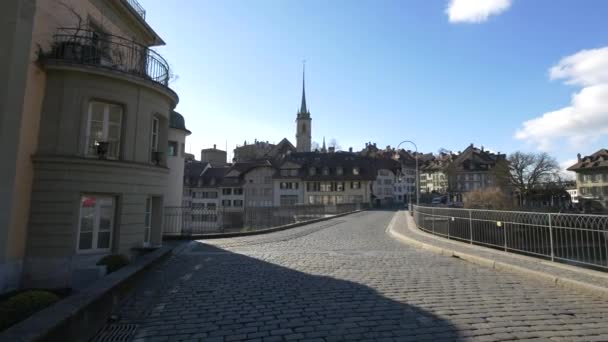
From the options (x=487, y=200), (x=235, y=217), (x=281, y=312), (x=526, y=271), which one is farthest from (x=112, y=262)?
(x=487, y=200)

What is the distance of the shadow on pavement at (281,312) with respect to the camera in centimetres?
497

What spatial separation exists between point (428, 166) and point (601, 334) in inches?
4781

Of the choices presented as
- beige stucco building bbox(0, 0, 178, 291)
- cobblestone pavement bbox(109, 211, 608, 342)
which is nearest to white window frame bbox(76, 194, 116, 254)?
beige stucco building bbox(0, 0, 178, 291)

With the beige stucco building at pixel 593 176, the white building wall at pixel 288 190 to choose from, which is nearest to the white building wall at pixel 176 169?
the white building wall at pixel 288 190

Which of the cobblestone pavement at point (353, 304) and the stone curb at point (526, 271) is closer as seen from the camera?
the cobblestone pavement at point (353, 304)

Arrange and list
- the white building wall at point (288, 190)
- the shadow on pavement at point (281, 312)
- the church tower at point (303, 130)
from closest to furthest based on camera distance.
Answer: the shadow on pavement at point (281, 312) < the white building wall at point (288, 190) < the church tower at point (303, 130)

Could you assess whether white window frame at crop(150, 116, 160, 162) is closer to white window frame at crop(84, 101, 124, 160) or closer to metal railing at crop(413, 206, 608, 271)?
white window frame at crop(84, 101, 124, 160)

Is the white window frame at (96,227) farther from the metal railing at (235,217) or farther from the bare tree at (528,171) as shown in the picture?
the bare tree at (528,171)

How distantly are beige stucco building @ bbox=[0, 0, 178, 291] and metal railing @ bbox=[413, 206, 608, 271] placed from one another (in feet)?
38.3

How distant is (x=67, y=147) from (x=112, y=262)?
347cm

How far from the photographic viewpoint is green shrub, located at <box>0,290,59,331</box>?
545cm

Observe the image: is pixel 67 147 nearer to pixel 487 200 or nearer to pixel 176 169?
pixel 176 169

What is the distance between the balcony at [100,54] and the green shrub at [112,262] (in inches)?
215

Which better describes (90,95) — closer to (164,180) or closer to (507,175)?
(164,180)
